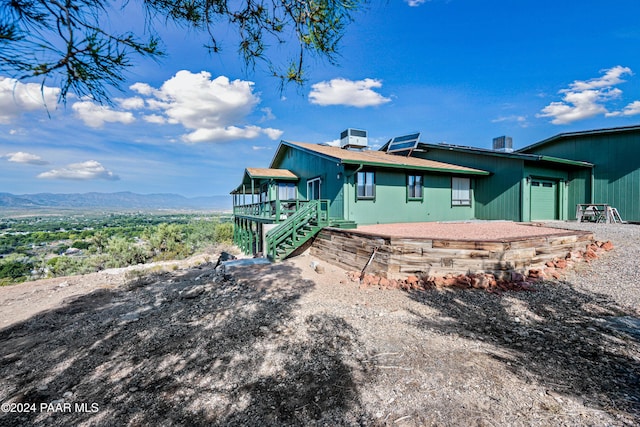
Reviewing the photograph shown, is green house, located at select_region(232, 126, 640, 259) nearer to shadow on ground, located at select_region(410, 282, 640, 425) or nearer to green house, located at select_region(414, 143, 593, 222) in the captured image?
green house, located at select_region(414, 143, 593, 222)

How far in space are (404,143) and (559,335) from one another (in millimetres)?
13603

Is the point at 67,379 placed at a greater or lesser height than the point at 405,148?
lesser

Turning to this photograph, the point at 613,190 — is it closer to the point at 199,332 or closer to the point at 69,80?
the point at 199,332

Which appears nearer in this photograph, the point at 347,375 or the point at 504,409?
the point at 504,409

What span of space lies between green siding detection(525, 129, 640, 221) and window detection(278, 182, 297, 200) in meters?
14.6

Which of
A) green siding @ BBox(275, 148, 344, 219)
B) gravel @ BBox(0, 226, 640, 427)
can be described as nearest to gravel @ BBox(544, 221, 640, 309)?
gravel @ BBox(0, 226, 640, 427)

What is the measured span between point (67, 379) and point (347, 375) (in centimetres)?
317

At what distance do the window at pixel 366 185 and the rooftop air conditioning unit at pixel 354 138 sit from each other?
393 cm

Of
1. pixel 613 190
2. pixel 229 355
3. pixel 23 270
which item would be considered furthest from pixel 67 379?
pixel 23 270

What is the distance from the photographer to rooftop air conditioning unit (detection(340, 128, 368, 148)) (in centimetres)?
1444

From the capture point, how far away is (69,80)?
1832 millimetres

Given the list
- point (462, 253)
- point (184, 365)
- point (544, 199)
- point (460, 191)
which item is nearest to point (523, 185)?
point (544, 199)

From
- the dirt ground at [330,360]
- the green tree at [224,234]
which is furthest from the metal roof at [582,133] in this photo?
the green tree at [224,234]

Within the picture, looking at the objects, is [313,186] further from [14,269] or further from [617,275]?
[14,269]
